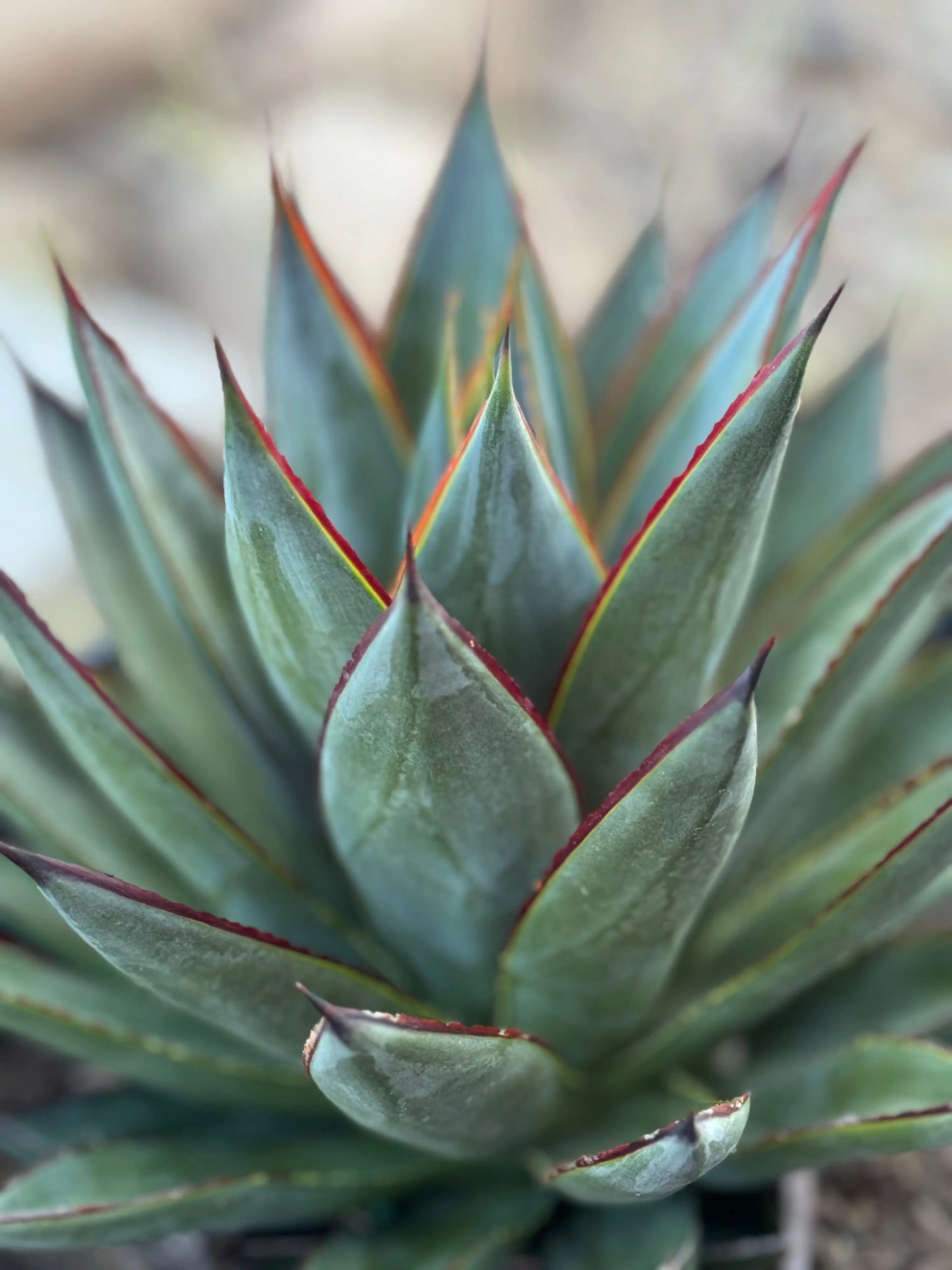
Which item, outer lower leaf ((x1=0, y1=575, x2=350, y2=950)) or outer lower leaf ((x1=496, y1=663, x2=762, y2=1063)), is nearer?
outer lower leaf ((x1=496, y1=663, x2=762, y2=1063))

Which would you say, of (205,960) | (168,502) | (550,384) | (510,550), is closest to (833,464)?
(550,384)

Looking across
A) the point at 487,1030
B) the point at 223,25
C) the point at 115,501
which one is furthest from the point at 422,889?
the point at 223,25

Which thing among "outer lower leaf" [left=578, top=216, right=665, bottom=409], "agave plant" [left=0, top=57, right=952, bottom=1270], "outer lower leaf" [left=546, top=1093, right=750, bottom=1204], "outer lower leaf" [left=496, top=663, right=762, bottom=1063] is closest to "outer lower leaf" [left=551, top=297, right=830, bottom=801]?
"agave plant" [left=0, top=57, right=952, bottom=1270]

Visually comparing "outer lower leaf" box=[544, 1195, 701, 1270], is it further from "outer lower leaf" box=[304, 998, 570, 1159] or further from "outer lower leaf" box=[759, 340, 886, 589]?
"outer lower leaf" box=[759, 340, 886, 589]

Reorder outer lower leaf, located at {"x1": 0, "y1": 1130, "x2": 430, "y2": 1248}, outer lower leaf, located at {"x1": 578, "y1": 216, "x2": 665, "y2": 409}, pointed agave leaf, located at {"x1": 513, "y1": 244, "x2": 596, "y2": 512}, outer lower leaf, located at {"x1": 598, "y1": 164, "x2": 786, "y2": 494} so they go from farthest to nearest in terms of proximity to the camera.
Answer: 1. outer lower leaf, located at {"x1": 578, "y1": 216, "x2": 665, "y2": 409}
2. outer lower leaf, located at {"x1": 598, "y1": 164, "x2": 786, "y2": 494}
3. pointed agave leaf, located at {"x1": 513, "y1": 244, "x2": 596, "y2": 512}
4. outer lower leaf, located at {"x1": 0, "y1": 1130, "x2": 430, "y2": 1248}

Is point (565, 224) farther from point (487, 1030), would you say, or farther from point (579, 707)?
point (487, 1030)

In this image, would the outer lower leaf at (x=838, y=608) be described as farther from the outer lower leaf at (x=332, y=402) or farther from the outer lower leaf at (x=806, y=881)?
the outer lower leaf at (x=332, y=402)
